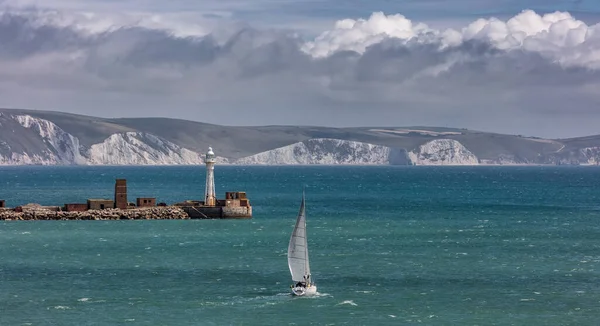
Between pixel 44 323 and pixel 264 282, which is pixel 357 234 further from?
pixel 44 323

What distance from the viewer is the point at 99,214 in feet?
417

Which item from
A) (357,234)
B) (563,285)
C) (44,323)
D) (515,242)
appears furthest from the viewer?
(357,234)

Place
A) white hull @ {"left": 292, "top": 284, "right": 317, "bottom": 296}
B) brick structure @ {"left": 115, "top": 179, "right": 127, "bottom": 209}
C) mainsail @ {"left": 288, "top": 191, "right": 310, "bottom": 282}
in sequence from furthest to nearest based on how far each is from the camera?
brick structure @ {"left": 115, "top": 179, "right": 127, "bottom": 209} → mainsail @ {"left": 288, "top": 191, "right": 310, "bottom": 282} → white hull @ {"left": 292, "top": 284, "right": 317, "bottom": 296}

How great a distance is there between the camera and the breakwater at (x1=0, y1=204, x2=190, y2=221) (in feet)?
413

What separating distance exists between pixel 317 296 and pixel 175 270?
15867 mm

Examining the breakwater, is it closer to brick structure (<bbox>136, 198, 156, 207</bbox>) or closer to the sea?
brick structure (<bbox>136, 198, 156, 207</bbox>)

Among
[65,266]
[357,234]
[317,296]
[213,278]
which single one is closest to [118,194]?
[357,234]

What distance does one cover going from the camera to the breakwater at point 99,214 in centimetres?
12588

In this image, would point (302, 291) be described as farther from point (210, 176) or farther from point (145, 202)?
point (145, 202)

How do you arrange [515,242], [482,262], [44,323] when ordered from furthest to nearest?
[515,242]
[482,262]
[44,323]

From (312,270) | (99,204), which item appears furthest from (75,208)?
(312,270)

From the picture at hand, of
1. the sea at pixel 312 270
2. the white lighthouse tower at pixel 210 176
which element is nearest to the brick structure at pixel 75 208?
the sea at pixel 312 270

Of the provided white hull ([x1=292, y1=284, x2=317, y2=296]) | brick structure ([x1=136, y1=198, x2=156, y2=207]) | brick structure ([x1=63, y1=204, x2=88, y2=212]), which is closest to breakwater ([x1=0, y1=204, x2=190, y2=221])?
brick structure ([x1=63, y1=204, x2=88, y2=212])

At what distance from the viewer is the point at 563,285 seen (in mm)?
75812
